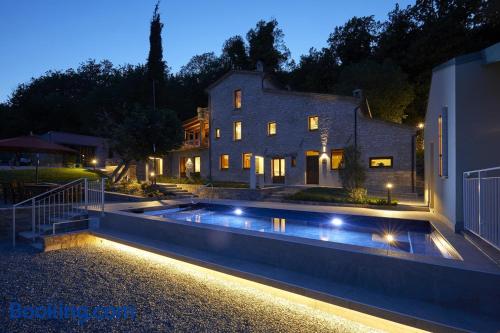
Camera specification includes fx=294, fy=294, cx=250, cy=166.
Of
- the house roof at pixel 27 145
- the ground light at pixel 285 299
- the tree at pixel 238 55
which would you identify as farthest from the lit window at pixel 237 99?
the tree at pixel 238 55

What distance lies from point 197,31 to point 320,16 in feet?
92.2

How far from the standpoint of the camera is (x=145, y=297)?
474 cm

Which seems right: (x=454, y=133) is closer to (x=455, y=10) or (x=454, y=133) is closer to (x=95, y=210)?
(x=95, y=210)

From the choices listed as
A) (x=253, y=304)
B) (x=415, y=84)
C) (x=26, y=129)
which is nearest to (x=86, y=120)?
(x=26, y=129)

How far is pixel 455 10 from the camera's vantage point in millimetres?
30438

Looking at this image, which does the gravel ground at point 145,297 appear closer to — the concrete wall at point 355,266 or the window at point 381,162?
the concrete wall at point 355,266

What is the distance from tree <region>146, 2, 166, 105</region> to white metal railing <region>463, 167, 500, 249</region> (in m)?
31.6

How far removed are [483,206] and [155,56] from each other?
112 feet

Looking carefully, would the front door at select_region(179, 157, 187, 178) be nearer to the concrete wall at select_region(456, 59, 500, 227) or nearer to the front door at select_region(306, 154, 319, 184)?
the front door at select_region(306, 154, 319, 184)

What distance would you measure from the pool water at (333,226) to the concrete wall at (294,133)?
750cm

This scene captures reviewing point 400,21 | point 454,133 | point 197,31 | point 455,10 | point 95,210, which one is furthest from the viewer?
point 197,31

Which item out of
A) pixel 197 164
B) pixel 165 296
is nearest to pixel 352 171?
pixel 165 296

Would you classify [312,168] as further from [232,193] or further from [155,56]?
[155,56]

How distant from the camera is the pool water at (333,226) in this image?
6.77m
